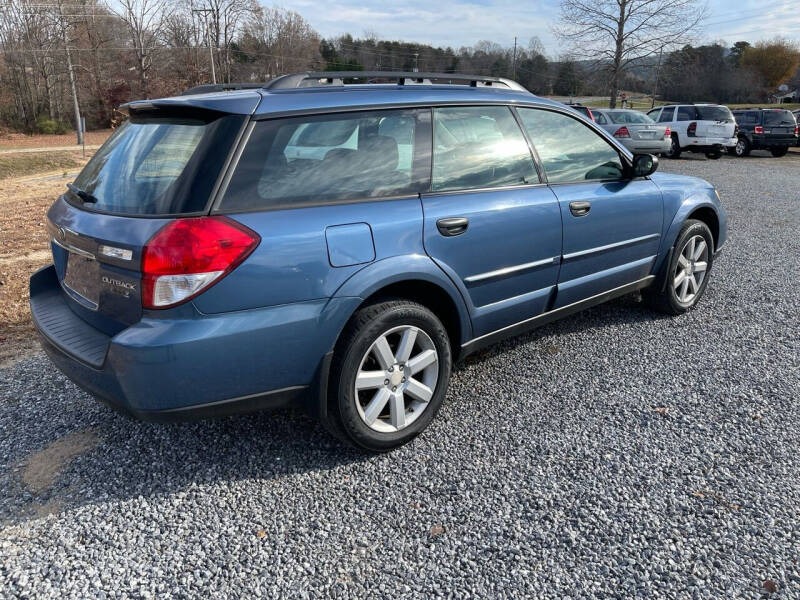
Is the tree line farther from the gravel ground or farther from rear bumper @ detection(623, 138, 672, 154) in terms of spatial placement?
the gravel ground

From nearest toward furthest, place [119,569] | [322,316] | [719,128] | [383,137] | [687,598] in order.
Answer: [687,598] → [119,569] → [322,316] → [383,137] → [719,128]

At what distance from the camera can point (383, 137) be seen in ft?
9.54

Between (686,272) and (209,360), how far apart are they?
3.86m

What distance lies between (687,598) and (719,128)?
21.0m

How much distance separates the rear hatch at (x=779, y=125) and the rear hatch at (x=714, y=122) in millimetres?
2267

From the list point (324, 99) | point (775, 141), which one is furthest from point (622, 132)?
point (324, 99)

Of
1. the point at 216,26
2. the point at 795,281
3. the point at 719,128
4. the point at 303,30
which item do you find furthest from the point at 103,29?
the point at 795,281

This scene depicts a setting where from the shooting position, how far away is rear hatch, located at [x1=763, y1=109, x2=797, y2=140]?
21.3m

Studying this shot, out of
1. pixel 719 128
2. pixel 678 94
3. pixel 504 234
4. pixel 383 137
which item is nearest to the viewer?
pixel 383 137

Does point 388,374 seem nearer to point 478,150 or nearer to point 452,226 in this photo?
point 452,226

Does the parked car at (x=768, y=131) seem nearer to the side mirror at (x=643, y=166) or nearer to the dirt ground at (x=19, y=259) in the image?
the side mirror at (x=643, y=166)

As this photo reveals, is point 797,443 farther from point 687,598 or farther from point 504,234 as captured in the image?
point 504,234

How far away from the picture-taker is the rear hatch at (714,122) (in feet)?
64.1

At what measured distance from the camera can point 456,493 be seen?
2.65 metres
